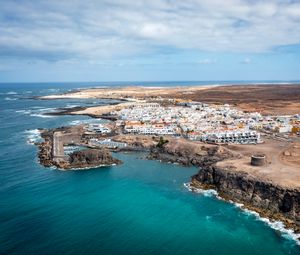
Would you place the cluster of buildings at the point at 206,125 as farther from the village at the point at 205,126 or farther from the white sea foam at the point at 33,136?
the white sea foam at the point at 33,136

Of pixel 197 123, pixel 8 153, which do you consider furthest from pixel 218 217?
pixel 197 123

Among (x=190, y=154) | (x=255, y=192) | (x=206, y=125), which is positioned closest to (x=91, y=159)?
(x=190, y=154)

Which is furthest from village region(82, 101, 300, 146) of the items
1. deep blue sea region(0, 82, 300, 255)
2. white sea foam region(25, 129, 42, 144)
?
deep blue sea region(0, 82, 300, 255)

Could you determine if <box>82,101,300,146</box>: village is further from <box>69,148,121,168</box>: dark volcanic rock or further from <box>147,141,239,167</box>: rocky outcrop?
<box>69,148,121,168</box>: dark volcanic rock

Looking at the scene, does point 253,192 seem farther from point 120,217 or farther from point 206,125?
point 206,125

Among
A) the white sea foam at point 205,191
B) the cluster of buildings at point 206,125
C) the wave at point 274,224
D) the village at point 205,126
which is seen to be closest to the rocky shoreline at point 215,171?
the wave at point 274,224

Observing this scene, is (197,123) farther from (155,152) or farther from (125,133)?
(155,152)
